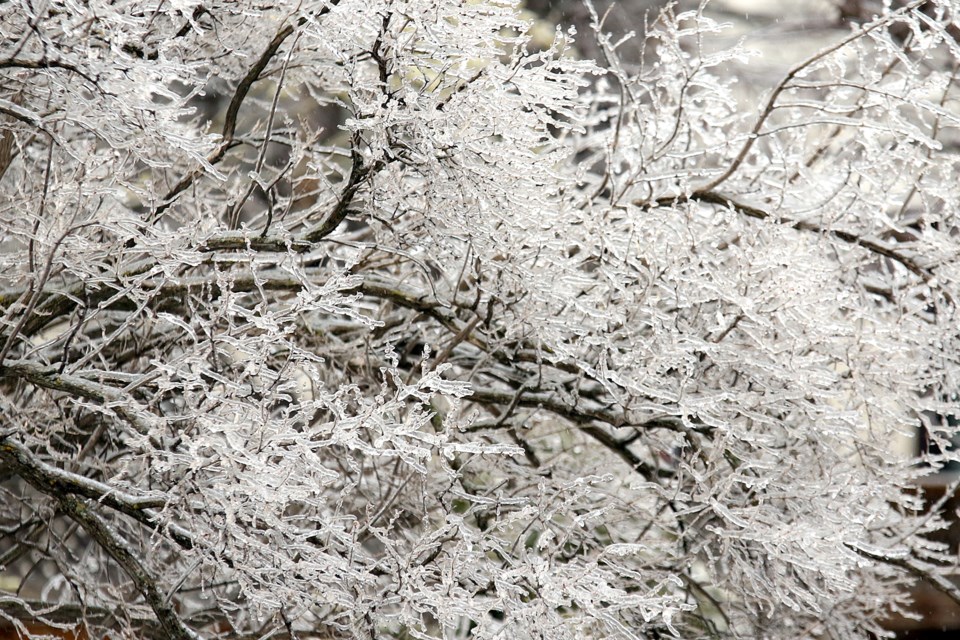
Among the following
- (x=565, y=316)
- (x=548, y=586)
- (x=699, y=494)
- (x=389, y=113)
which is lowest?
(x=699, y=494)

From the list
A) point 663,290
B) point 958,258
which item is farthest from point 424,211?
point 958,258

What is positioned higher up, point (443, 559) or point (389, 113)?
point (389, 113)

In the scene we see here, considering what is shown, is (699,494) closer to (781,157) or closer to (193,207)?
(781,157)

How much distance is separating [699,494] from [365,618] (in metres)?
1.48

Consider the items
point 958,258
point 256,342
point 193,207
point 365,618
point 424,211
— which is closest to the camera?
point 256,342

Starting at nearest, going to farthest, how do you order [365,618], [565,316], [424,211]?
[365,618] < [424,211] < [565,316]

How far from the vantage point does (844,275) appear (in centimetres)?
539

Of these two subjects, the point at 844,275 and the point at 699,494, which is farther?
the point at 844,275

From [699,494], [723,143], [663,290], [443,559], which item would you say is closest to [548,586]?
[443,559]

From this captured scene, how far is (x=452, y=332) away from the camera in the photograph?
16.5 feet

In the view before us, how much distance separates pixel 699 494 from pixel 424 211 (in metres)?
1.63

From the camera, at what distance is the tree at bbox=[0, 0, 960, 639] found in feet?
12.3

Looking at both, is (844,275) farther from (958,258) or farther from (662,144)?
(662,144)

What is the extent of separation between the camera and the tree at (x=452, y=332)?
3738mm
